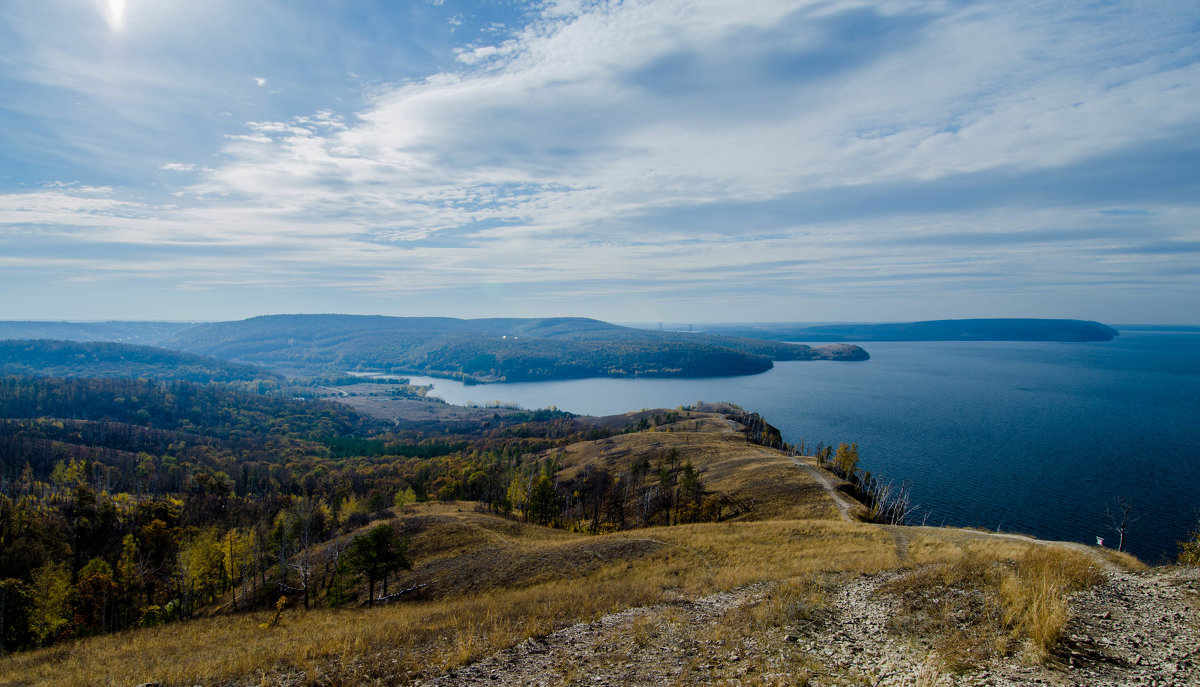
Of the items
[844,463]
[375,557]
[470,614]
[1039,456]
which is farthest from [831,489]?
[1039,456]

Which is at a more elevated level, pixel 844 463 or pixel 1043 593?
pixel 1043 593

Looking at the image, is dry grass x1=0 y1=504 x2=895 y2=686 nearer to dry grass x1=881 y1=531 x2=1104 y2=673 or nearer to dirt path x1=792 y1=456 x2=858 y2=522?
dry grass x1=881 y1=531 x2=1104 y2=673

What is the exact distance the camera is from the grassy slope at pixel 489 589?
17.8m

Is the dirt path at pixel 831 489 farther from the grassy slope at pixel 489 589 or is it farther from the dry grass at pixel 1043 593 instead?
the dry grass at pixel 1043 593

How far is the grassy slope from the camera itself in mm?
17750

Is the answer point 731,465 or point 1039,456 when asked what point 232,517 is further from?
point 1039,456

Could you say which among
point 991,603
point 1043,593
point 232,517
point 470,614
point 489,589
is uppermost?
point 1043,593

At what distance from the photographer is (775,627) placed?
16.9 m

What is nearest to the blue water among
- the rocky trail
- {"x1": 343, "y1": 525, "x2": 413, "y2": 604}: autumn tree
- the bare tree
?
the bare tree

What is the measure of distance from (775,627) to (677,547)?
21893mm

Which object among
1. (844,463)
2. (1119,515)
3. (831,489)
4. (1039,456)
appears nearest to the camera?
(831,489)

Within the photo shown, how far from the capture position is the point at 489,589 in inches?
1400

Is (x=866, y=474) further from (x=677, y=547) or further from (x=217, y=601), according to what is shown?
(x=217, y=601)

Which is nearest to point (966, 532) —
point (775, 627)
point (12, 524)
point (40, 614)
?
point (775, 627)
